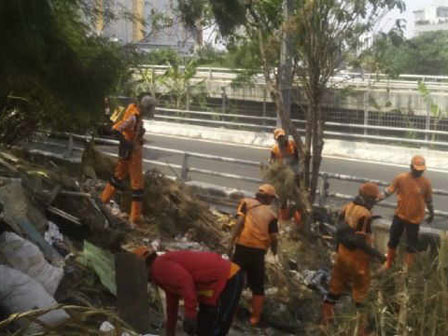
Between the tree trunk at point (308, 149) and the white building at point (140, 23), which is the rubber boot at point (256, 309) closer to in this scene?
the white building at point (140, 23)

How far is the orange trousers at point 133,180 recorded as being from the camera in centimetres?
892

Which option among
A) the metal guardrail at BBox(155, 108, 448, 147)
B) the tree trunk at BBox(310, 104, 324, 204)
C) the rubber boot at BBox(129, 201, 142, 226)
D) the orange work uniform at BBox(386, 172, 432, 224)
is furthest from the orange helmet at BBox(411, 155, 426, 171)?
the metal guardrail at BBox(155, 108, 448, 147)

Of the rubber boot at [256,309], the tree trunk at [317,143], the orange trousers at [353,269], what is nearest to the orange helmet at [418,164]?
the tree trunk at [317,143]

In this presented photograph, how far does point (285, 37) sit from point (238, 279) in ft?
16.2

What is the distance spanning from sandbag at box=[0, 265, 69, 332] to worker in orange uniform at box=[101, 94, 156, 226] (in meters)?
3.69

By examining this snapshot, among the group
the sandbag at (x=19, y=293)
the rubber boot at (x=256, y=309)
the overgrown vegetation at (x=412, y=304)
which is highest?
the overgrown vegetation at (x=412, y=304)

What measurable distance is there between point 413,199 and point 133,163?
3.44 m

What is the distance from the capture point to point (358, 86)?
66.7ft

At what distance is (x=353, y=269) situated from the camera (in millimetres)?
6926

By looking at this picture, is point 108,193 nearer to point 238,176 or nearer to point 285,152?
point 238,176

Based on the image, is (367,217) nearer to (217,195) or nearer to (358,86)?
(217,195)

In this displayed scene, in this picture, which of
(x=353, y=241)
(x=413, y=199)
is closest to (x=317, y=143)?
(x=413, y=199)

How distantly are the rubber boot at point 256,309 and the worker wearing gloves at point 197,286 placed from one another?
148cm

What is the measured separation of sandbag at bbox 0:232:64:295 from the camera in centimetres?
567
